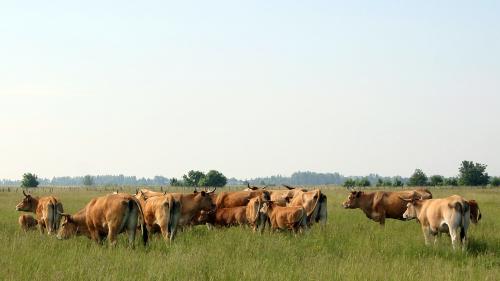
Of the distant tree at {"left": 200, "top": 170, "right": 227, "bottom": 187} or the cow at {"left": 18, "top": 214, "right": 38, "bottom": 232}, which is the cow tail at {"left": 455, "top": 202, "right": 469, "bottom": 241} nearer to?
the cow at {"left": 18, "top": 214, "right": 38, "bottom": 232}

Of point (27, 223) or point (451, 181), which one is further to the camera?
point (451, 181)

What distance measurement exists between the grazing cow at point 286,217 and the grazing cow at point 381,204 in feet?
20.1

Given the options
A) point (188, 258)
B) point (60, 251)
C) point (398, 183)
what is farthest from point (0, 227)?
point (398, 183)

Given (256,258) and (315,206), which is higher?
(315,206)

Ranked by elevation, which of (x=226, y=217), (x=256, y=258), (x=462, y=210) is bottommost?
(x=256, y=258)

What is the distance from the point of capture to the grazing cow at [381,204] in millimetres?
21172

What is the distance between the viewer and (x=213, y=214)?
1775cm

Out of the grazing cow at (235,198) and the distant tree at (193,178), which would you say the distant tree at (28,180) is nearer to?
the distant tree at (193,178)

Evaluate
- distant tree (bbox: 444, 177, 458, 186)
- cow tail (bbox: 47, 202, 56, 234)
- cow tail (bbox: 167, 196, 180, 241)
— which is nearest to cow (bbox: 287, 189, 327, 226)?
cow tail (bbox: 167, 196, 180, 241)

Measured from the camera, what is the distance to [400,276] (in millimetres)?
9359

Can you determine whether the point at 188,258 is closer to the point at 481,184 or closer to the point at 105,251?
the point at 105,251

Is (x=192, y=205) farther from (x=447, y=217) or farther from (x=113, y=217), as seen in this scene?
(x=447, y=217)

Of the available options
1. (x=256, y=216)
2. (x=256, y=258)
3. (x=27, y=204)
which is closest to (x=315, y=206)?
(x=256, y=216)

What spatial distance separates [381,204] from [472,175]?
2992 inches
